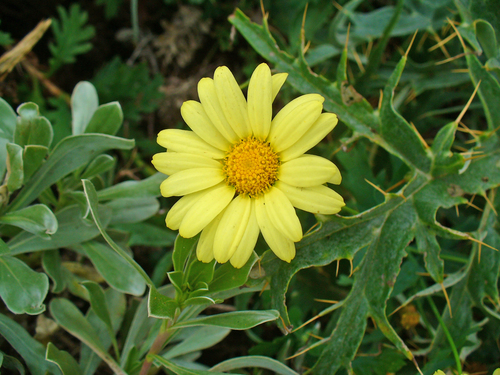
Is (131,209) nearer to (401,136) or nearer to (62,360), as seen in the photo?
(62,360)

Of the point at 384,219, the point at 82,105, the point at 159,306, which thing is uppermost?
the point at 82,105

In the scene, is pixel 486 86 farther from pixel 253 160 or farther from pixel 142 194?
pixel 142 194

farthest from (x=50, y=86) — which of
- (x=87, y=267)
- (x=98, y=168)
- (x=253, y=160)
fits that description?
(x=253, y=160)

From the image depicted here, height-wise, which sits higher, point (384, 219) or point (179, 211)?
point (179, 211)

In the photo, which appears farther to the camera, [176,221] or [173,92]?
[173,92]

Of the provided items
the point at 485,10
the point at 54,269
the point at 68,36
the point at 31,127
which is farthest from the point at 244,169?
the point at 68,36

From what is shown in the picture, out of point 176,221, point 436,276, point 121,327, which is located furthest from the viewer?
point 121,327

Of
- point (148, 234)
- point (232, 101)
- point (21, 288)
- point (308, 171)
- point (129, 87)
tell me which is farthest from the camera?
point (129, 87)

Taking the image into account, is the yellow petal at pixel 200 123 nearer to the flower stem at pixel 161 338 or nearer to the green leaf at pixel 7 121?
the flower stem at pixel 161 338
